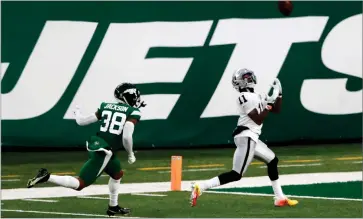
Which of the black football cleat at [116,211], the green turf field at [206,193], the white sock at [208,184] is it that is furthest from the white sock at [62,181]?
the white sock at [208,184]

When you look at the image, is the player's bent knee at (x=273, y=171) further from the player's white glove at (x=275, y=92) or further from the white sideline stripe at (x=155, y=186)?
the white sideline stripe at (x=155, y=186)

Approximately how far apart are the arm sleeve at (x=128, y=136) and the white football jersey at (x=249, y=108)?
1.64 metres

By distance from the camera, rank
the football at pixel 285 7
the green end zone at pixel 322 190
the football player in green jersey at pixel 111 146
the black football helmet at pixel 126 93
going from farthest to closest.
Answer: the football at pixel 285 7 → the green end zone at pixel 322 190 → the black football helmet at pixel 126 93 → the football player in green jersey at pixel 111 146

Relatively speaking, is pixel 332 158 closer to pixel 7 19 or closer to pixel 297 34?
pixel 297 34

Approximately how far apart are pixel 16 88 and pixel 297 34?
6506mm

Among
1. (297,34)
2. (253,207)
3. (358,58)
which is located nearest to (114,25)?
(297,34)

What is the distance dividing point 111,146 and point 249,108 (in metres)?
1.99

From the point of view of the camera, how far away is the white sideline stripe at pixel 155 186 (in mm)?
17969

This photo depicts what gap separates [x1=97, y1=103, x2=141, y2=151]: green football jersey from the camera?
1509cm

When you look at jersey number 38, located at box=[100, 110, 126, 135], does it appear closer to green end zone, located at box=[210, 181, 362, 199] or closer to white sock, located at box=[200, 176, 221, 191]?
white sock, located at box=[200, 176, 221, 191]

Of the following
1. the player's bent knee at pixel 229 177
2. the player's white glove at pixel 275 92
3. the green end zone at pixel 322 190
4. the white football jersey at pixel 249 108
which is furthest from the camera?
the green end zone at pixel 322 190

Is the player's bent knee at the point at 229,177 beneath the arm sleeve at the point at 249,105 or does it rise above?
beneath

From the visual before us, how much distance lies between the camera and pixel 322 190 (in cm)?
1833

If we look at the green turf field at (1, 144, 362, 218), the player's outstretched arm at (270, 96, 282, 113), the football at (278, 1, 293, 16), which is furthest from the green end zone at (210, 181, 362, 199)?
the football at (278, 1, 293, 16)
